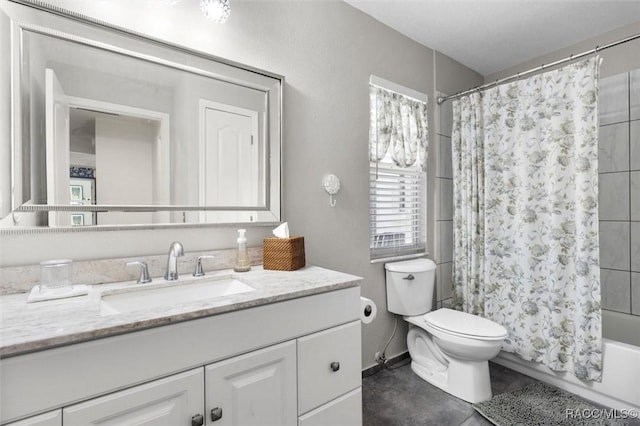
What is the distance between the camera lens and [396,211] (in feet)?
7.67

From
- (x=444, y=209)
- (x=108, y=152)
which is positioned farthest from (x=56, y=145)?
(x=444, y=209)

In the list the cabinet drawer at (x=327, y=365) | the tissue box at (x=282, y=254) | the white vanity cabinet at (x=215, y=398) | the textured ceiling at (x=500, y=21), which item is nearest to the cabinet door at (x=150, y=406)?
the white vanity cabinet at (x=215, y=398)

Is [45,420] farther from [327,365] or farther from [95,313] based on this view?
[327,365]

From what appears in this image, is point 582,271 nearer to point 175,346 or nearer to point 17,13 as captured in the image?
point 175,346

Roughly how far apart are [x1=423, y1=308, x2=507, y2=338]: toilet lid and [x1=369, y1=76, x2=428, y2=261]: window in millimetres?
489

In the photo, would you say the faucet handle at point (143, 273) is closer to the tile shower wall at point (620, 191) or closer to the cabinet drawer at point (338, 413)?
the cabinet drawer at point (338, 413)

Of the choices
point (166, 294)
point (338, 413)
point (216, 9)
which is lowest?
point (338, 413)

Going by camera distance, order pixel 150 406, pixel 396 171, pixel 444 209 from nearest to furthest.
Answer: pixel 150 406
pixel 396 171
pixel 444 209

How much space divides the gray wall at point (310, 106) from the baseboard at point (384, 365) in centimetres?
4

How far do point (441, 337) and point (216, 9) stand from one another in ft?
6.92

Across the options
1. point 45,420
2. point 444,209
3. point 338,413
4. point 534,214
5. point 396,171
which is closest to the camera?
point 45,420

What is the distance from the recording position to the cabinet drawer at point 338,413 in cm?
116

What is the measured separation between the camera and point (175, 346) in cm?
87

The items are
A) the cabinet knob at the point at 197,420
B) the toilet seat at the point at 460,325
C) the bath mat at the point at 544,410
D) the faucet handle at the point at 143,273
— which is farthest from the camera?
the toilet seat at the point at 460,325
